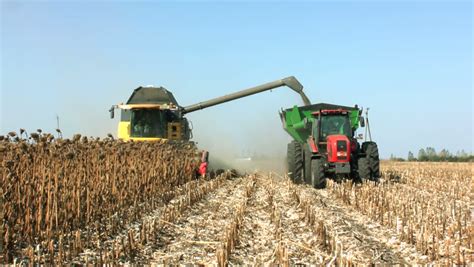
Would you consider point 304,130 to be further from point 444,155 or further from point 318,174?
point 444,155

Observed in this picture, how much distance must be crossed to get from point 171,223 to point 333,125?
6988 mm

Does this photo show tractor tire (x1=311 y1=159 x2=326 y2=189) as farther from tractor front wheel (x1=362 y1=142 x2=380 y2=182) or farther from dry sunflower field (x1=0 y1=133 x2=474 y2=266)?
dry sunflower field (x1=0 y1=133 x2=474 y2=266)

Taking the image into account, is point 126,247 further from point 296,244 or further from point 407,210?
point 407,210

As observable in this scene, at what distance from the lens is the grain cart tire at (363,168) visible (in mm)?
11962

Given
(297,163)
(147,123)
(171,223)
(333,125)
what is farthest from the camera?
(147,123)

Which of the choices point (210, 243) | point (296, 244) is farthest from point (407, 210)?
point (210, 243)

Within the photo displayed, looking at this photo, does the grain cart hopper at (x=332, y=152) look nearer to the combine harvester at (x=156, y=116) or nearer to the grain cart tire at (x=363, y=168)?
the grain cart tire at (x=363, y=168)

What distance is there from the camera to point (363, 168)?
12.1 meters

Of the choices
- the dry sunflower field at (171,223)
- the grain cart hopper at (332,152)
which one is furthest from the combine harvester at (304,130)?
the dry sunflower field at (171,223)

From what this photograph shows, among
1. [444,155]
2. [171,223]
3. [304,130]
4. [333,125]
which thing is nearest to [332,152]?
[333,125]

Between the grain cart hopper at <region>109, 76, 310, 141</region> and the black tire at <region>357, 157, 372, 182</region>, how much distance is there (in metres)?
5.46

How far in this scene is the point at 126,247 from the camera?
5430 mm

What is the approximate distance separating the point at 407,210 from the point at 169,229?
3.67 m

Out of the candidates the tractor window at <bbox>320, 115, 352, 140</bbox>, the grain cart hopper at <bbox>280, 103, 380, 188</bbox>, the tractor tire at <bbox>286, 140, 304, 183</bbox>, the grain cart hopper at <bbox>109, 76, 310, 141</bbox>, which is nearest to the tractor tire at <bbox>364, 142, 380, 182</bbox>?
the grain cart hopper at <bbox>280, 103, 380, 188</bbox>
